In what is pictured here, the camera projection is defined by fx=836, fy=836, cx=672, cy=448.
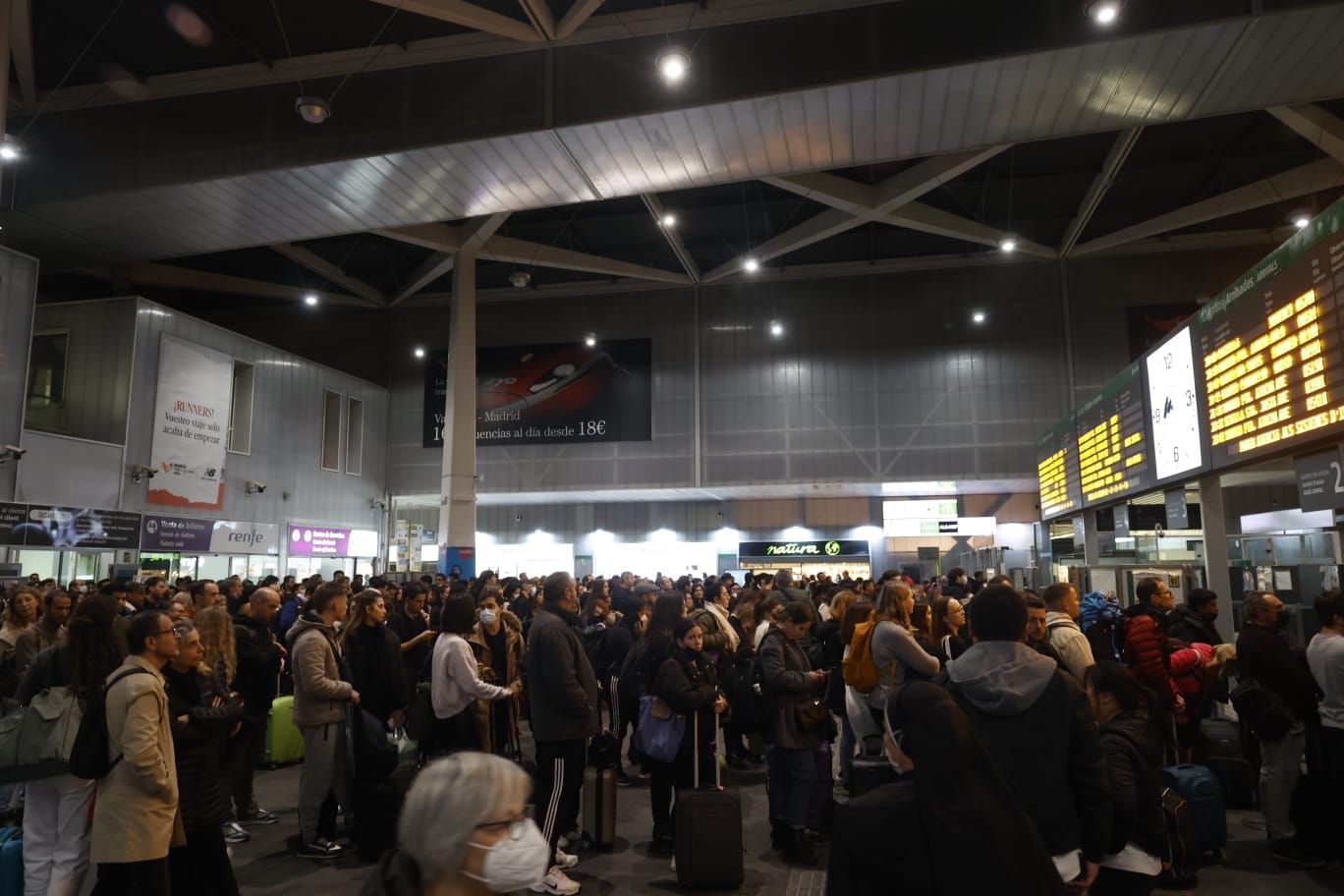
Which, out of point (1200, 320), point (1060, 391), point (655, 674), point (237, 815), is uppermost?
point (1060, 391)

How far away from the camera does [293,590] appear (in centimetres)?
1138

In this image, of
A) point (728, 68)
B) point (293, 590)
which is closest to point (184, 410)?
point (293, 590)

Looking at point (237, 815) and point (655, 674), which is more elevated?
point (655, 674)

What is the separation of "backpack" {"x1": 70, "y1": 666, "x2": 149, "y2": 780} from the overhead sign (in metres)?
7.19

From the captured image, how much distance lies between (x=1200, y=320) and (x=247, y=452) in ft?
61.0

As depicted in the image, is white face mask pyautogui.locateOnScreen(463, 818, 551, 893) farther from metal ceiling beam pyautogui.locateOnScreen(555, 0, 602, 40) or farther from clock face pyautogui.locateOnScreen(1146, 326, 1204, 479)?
metal ceiling beam pyautogui.locateOnScreen(555, 0, 602, 40)

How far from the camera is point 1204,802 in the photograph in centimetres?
509

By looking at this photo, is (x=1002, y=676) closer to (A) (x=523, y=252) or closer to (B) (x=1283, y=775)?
(B) (x=1283, y=775)

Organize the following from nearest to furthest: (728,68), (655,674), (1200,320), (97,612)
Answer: (97,612)
(655,674)
(1200,320)
(728,68)

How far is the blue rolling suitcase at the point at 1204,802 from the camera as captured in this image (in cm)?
508

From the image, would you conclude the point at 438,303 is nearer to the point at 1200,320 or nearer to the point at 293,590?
the point at 293,590

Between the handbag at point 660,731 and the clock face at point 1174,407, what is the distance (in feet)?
19.6

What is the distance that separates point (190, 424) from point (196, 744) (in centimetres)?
1588

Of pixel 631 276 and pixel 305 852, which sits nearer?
pixel 305 852
